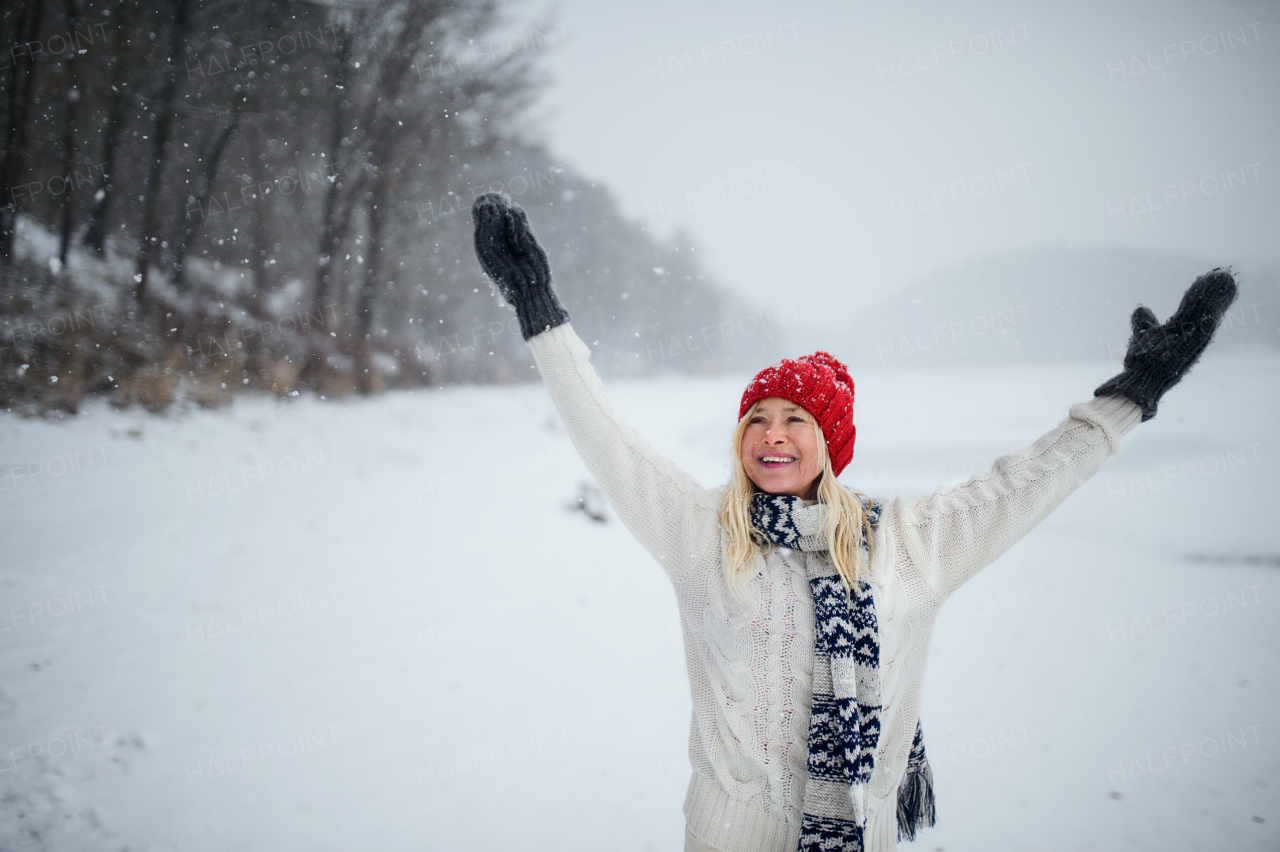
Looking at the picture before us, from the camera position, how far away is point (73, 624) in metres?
4.11

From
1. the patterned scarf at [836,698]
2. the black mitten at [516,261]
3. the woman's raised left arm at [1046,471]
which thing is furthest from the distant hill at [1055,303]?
the black mitten at [516,261]

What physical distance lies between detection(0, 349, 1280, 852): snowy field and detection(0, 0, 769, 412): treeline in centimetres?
133

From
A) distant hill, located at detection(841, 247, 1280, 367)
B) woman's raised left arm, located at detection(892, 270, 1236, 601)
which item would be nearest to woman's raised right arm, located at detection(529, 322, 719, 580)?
woman's raised left arm, located at detection(892, 270, 1236, 601)

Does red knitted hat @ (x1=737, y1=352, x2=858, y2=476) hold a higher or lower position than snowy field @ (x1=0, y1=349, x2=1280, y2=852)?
higher

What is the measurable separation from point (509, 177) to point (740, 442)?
18.3m

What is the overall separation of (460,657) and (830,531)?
4.04 meters

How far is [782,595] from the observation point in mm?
1480

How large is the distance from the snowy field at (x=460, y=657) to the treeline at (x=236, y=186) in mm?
1331

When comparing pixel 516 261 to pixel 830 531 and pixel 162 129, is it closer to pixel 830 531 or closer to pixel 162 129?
pixel 830 531

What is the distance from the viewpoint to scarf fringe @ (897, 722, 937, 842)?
183cm

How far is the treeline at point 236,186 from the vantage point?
23.6ft

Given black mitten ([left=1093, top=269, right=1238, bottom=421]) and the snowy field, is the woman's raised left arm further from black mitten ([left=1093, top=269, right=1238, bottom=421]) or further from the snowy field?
the snowy field

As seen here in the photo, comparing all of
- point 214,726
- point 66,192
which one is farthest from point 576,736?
point 66,192

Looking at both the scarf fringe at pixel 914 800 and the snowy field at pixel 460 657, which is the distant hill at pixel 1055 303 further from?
the scarf fringe at pixel 914 800
